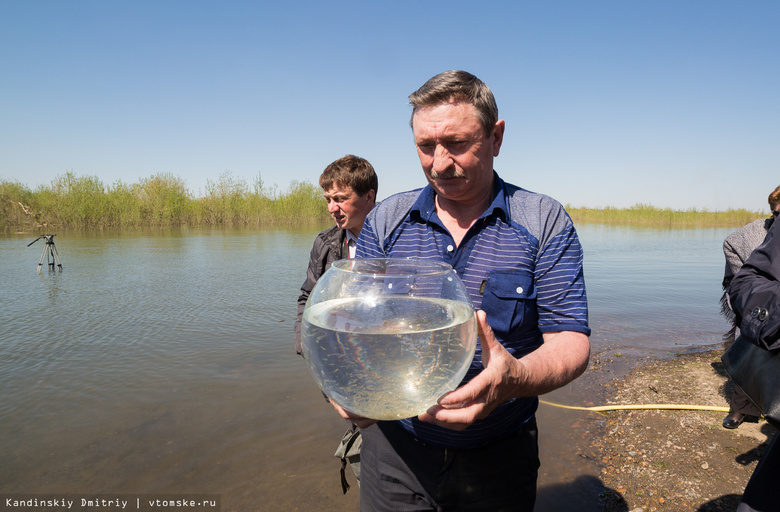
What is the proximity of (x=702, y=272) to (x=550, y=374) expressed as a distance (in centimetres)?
1770

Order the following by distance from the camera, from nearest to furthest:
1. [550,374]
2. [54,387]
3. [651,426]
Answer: [550,374]
[651,426]
[54,387]

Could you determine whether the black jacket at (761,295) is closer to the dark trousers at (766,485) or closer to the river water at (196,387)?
the dark trousers at (766,485)

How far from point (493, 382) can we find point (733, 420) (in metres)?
4.29

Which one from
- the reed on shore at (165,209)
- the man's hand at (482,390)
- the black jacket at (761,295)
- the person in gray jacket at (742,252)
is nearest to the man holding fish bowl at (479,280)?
the man's hand at (482,390)

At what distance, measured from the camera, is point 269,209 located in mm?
41281

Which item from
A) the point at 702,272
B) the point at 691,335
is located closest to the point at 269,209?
the point at 702,272

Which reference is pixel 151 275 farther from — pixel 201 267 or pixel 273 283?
pixel 273 283

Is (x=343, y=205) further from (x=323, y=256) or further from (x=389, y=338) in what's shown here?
(x=389, y=338)

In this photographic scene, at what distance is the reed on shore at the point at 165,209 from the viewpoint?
32.0 meters

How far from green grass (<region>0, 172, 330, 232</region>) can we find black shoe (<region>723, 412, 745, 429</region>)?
37.7 m

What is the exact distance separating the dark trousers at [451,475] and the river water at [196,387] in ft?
7.03

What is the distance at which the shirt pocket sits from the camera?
1.47 m

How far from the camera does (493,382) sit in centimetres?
110

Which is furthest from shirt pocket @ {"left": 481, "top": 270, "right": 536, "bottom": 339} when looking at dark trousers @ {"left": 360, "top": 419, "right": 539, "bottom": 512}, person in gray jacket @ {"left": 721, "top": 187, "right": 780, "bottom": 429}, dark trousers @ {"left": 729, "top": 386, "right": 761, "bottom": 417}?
dark trousers @ {"left": 729, "top": 386, "right": 761, "bottom": 417}
